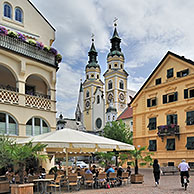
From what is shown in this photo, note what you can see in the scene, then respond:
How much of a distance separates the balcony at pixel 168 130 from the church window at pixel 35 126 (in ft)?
53.2

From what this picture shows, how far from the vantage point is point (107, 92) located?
Answer: 279 feet

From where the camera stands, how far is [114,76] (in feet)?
273

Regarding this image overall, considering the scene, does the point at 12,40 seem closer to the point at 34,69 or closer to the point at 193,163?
the point at 34,69

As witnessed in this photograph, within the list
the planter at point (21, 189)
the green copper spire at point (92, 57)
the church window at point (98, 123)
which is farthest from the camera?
the green copper spire at point (92, 57)

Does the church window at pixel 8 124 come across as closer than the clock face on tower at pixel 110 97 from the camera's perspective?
Yes

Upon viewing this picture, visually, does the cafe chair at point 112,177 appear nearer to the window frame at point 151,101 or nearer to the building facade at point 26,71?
the building facade at point 26,71

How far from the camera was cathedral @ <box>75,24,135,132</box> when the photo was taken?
82.1 metres

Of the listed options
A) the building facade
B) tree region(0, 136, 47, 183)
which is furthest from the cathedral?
tree region(0, 136, 47, 183)

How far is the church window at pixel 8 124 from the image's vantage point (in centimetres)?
1758

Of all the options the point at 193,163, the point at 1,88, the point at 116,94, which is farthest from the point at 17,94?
the point at 116,94

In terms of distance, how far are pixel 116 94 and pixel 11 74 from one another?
6302cm

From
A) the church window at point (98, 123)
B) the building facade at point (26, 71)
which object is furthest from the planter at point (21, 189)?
the church window at point (98, 123)

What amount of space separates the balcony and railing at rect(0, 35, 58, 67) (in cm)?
→ 1640

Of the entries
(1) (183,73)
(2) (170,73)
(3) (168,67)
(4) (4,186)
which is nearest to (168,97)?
(2) (170,73)
